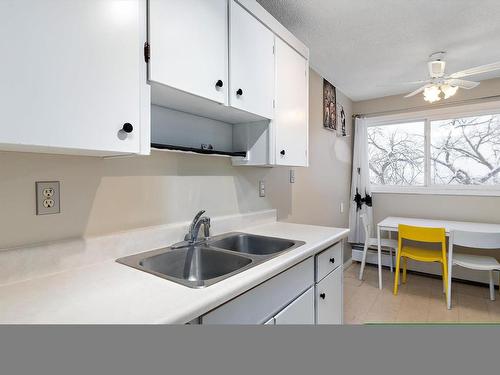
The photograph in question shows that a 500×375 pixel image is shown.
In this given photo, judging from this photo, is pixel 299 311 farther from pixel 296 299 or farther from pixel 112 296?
pixel 112 296

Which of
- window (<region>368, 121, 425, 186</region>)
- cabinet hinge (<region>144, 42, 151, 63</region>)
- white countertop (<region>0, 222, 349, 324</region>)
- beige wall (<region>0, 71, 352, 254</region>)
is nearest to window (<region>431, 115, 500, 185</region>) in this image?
window (<region>368, 121, 425, 186</region>)

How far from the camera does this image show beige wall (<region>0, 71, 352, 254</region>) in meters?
0.99

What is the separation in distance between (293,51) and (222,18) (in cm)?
73

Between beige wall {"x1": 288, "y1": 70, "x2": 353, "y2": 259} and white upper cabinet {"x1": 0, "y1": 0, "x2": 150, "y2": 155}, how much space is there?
1867mm

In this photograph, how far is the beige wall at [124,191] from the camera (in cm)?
99

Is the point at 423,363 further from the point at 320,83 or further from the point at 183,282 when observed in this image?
the point at 320,83

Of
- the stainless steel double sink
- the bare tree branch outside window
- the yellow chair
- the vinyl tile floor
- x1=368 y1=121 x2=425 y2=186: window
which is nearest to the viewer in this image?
the stainless steel double sink

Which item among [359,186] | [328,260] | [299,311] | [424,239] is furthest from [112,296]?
[359,186]

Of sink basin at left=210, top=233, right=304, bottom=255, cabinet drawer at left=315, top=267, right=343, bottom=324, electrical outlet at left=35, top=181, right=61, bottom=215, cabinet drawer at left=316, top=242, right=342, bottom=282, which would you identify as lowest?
cabinet drawer at left=315, top=267, right=343, bottom=324

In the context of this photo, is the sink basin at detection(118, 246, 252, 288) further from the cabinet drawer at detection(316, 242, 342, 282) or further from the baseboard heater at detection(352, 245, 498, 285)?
the baseboard heater at detection(352, 245, 498, 285)

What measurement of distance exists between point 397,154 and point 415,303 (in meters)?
1.99

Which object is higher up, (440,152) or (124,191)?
(440,152)

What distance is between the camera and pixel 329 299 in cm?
175

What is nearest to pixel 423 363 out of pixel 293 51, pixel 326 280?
pixel 326 280
